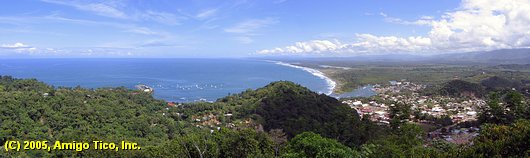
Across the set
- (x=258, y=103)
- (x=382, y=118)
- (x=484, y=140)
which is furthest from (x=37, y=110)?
(x=382, y=118)

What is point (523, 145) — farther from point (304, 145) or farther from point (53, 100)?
point (53, 100)

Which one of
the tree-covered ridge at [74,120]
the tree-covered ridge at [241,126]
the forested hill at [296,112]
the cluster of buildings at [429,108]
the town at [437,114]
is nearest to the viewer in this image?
the tree-covered ridge at [241,126]

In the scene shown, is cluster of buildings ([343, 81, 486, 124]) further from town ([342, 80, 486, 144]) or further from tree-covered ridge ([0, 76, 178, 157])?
tree-covered ridge ([0, 76, 178, 157])

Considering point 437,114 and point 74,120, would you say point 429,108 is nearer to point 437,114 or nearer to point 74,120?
point 437,114

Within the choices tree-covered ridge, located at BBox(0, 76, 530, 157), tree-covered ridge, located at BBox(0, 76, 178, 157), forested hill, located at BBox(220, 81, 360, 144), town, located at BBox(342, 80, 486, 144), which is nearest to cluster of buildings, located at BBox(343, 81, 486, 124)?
town, located at BBox(342, 80, 486, 144)

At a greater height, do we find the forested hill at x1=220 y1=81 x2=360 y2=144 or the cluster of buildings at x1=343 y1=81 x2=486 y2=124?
the forested hill at x1=220 y1=81 x2=360 y2=144

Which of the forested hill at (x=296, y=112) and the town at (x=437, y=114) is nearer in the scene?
the forested hill at (x=296, y=112)

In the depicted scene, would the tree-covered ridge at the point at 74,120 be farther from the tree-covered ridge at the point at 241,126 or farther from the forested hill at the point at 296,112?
the forested hill at the point at 296,112

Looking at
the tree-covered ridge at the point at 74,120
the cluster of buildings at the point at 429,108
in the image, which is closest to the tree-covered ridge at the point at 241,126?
the tree-covered ridge at the point at 74,120
